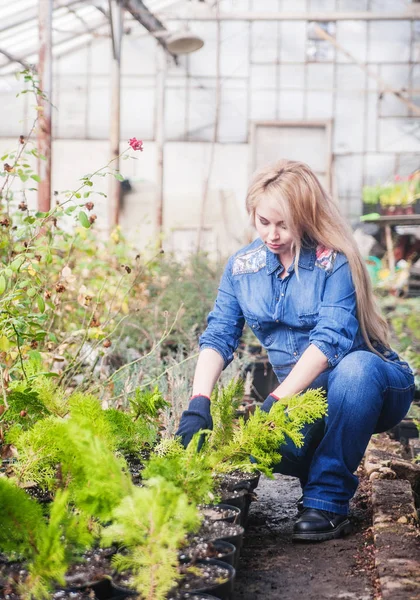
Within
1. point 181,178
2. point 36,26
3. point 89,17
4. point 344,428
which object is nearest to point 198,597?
point 344,428

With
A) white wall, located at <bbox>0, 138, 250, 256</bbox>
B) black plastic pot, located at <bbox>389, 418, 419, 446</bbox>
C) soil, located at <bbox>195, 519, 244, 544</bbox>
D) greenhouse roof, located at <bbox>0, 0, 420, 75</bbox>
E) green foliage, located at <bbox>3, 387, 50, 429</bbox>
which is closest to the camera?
soil, located at <bbox>195, 519, 244, 544</bbox>

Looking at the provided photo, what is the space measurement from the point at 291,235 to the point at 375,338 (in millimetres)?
433

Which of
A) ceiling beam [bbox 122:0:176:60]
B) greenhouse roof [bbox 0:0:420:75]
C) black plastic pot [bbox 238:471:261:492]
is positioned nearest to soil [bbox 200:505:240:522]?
black plastic pot [bbox 238:471:261:492]

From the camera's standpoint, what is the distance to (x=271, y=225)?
2.29 m

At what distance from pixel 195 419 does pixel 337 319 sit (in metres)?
→ 0.51

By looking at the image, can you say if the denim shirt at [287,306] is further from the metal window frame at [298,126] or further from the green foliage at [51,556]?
the metal window frame at [298,126]

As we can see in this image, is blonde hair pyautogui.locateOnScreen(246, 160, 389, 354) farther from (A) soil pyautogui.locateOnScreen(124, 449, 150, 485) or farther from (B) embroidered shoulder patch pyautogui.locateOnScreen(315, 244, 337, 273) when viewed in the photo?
(A) soil pyautogui.locateOnScreen(124, 449, 150, 485)

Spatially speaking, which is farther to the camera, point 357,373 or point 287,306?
point 287,306

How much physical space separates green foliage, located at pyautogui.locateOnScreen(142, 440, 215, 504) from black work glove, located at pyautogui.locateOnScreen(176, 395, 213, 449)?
33 cm

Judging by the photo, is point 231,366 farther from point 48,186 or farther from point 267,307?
point 48,186

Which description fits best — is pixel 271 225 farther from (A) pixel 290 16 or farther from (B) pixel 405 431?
(A) pixel 290 16

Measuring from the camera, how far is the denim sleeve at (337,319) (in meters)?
2.18

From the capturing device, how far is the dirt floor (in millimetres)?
1785

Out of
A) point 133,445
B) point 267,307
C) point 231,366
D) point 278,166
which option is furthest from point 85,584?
point 231,366
